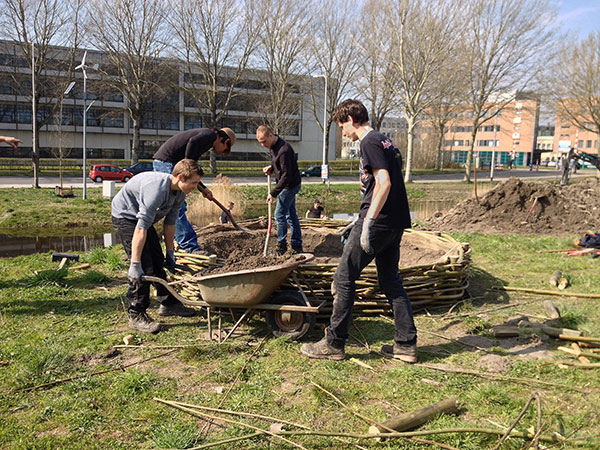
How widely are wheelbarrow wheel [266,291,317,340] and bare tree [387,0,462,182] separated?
83.6 feet

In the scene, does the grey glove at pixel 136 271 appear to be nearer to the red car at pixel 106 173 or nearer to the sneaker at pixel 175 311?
the sneaker at pixel 175 311

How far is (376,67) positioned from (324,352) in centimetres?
2997

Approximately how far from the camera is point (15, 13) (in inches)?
946

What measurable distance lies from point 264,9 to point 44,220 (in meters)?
20.6

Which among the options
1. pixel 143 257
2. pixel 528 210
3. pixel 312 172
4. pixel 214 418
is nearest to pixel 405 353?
pixel 214 418

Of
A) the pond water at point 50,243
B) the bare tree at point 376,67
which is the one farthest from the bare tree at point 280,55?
the pond water at point 50,243

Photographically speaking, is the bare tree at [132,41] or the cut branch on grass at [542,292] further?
the bare tree at [132,41]

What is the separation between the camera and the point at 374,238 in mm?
3137

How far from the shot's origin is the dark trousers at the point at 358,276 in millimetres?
3219

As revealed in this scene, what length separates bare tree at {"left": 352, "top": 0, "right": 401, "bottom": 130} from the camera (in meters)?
27.9

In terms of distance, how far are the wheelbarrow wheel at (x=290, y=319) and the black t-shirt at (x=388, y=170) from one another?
3.19ft

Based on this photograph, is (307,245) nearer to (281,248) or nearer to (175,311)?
(281,248)

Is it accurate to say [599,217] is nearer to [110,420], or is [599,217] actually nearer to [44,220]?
[110,420]

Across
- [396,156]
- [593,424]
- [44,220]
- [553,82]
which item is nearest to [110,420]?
[396,156]
